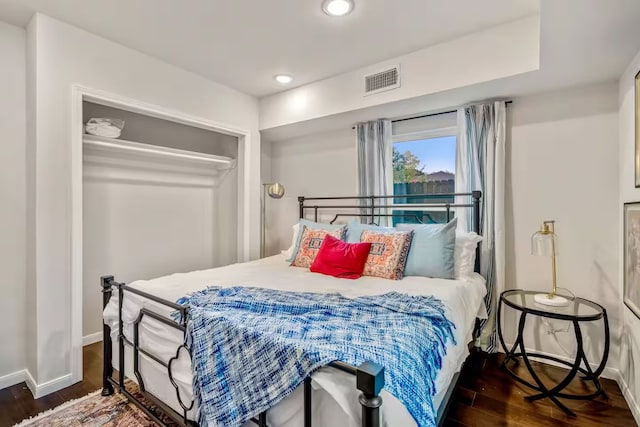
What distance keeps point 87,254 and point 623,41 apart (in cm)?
416

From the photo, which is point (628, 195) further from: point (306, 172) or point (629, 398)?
point (306, 172)

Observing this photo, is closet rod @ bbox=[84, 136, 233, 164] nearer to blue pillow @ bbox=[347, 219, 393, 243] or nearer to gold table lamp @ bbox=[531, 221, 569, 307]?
blue pillow @ bbox=[347, 219, 393, 243]

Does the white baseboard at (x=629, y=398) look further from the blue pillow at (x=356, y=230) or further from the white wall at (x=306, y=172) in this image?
the white wall at (x=306, y=172)

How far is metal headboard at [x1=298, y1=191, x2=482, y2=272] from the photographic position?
274cm

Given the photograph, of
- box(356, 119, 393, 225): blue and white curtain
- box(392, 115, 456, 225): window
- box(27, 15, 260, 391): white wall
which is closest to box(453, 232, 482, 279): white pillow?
box(392, 115, 456, 225): window

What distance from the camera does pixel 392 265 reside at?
2.45 metres

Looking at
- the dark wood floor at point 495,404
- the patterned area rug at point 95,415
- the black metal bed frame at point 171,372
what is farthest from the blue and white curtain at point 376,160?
the patterned area rug at point 95,415

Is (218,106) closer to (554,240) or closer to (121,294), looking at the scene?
(121,294)

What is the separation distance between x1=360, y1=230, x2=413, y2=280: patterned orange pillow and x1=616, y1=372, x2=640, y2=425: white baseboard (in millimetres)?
1487

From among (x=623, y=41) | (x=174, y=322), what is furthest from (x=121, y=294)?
(x=623, y=41)

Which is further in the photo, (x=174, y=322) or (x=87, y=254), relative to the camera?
(x=87, y=254)

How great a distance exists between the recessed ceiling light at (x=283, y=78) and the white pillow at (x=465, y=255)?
2.13 m

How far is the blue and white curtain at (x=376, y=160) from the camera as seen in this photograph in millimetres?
3268

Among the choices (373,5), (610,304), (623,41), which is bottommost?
(610,304)
